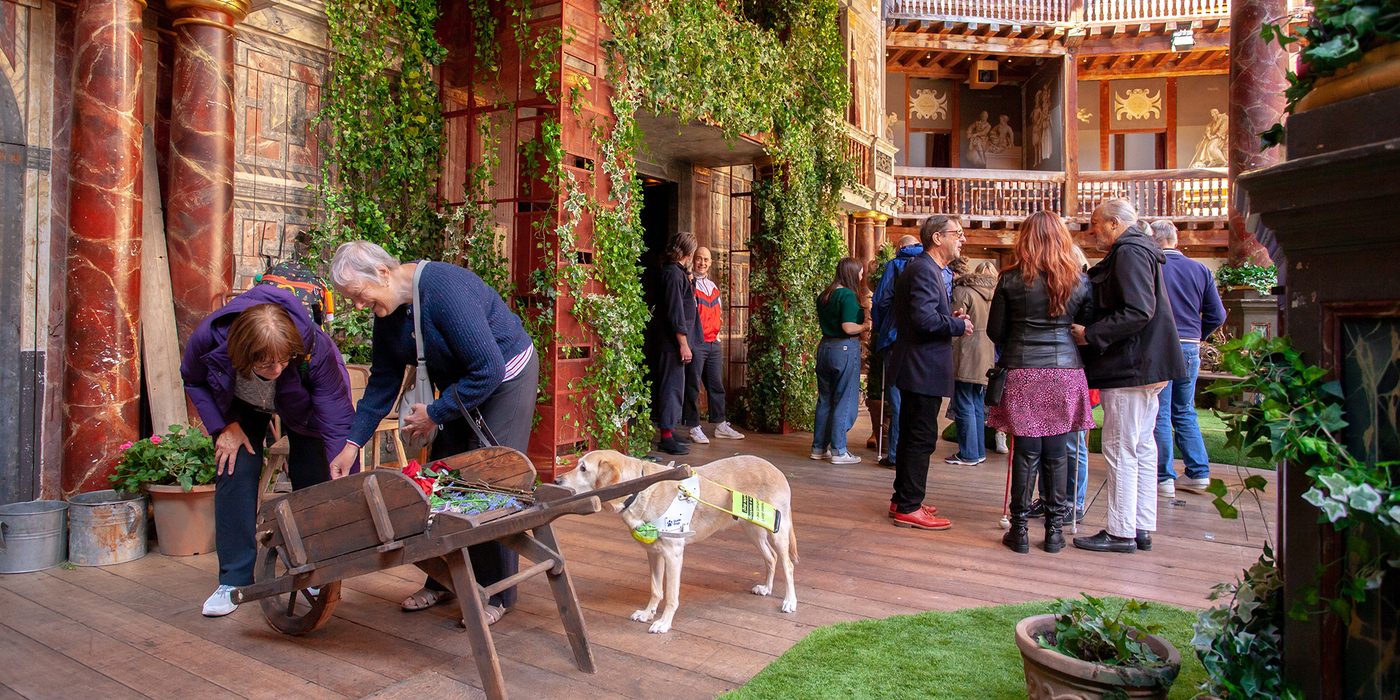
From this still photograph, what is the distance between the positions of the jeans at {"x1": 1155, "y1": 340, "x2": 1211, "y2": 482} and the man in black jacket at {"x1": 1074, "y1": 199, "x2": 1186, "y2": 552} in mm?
1575

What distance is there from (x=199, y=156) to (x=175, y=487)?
1998mm

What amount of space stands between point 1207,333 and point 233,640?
21.9 feet

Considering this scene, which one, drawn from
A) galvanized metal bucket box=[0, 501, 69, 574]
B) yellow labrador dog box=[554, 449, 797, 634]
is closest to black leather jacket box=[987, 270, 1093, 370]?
yellow labrador dog box=[554, 449, 797, 634]

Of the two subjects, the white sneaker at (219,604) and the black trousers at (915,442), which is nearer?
the white sneaker at (219,604)

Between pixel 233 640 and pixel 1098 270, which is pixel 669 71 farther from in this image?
pixel 233 640

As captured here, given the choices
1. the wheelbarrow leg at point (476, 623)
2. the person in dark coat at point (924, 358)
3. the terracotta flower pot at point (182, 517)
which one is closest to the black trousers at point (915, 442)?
the person in dark coat at point (924, 358)

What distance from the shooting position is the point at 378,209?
6.10 m

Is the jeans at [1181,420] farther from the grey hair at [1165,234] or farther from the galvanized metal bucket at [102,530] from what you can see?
the galvanized metal bucket at [102,530]

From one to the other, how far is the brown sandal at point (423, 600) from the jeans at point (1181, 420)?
4953 millimetres

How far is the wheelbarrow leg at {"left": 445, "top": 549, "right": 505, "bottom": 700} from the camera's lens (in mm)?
2672

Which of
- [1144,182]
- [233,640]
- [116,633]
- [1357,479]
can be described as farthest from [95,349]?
[1144,182]

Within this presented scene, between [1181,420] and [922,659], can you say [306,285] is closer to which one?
[922,659]

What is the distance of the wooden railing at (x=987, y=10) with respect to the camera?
18594 millimetres

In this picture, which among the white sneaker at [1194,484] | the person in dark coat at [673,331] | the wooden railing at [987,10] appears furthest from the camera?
the wooden railing at [987,10]
